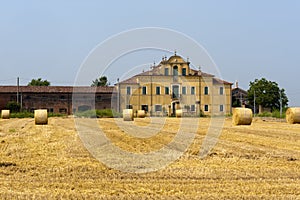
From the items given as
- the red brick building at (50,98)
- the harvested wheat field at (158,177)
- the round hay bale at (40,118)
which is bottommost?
the harvested wheat field at (158,177)

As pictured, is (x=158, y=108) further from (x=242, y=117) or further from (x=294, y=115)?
(x=242, y=117)

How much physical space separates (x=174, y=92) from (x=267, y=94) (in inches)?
1007

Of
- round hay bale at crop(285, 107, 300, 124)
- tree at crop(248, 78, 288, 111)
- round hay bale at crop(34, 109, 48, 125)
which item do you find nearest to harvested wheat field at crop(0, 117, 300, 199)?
round hay bale at crop(285, 107, 300, 124)

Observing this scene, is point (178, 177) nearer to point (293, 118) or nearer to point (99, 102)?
point (293, 118)

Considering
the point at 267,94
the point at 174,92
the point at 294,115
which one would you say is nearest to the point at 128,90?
the point at 174,92

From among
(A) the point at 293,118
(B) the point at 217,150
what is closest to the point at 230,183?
(B) the point at 217,150

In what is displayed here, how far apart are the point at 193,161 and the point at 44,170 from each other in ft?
9.88

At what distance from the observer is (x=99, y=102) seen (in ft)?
273

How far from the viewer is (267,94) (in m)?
89.8

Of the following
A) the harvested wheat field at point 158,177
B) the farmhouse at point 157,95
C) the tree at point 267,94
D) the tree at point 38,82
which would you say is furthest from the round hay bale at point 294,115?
the tree at point 38,82

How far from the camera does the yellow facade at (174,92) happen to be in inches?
2739

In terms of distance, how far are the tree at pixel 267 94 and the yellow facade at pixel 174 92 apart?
48.8 ft

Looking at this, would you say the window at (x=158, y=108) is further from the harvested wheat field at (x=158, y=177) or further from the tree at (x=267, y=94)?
the harvested wheat field at (x=158, y=177)

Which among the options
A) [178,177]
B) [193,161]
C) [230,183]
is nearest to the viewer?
[230,183]
